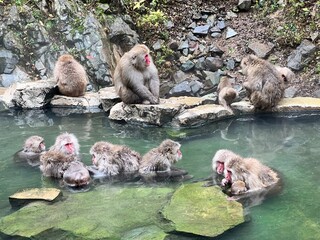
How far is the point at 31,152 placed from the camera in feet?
22.0

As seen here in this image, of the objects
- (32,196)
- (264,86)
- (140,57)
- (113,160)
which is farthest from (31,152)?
(264,86)

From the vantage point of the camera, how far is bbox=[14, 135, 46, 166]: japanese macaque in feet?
21.7

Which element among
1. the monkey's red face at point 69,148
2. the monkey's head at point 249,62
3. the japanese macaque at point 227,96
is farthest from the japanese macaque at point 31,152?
the monkey's head at point 249,62

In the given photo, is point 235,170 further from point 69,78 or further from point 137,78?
point 69,78

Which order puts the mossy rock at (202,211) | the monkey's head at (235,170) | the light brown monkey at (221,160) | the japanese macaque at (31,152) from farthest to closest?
the japanese macaque at (31,152) < the light brown monkey at (221,160) < the monkey's head at (235,170) < the mossy rock at (202,211)

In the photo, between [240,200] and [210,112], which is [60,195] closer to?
[240,200]

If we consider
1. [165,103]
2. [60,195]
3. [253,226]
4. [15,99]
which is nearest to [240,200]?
[253,226]

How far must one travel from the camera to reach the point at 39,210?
16.1 feet

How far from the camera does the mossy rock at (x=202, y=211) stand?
439cm

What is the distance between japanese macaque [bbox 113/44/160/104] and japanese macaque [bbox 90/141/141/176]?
8.32ft

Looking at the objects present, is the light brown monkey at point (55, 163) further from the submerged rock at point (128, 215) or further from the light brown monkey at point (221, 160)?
the light brown monkey at point (221, 160)

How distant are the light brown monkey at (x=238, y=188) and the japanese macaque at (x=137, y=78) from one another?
358 centimetres

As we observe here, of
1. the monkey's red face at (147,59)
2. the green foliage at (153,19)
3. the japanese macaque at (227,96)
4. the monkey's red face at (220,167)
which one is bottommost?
the monkey's red face at (220,167)

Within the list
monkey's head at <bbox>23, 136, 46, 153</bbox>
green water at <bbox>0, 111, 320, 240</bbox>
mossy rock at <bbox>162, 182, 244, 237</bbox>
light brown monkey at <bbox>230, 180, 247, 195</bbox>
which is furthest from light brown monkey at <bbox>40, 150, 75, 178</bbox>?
light brown monkey at <bbox>230, 180, 247, 195</bbox>
